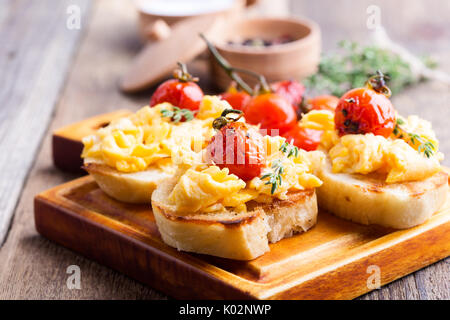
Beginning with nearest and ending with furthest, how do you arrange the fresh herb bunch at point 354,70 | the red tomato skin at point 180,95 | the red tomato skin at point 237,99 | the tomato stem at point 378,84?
the tomato stem at point 378,84, the red tomato skin at point 180,95, the red tomato skin at point 237,99, the fresh herb bunch at point 354,70

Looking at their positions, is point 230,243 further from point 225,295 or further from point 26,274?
point 26,274

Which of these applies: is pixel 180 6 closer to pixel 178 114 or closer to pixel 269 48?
pixel 269 48

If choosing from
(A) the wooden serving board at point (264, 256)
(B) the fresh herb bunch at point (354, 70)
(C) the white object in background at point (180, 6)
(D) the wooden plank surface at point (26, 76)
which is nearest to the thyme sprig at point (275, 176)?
(A) the wooden serving board at point (264, 256)

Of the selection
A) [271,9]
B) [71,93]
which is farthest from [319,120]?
[271,9]

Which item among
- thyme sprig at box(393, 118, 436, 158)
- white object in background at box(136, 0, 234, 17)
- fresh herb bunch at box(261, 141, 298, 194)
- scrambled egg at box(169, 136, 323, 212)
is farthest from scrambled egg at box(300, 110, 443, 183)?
white object in background at box(136, 0, 234, 17)

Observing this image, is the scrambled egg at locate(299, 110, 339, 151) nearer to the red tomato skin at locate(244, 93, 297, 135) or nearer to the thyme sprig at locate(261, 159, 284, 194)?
the red tomato skin at locate(244, 93, 297, 135)

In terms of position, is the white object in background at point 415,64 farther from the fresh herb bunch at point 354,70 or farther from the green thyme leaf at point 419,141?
the green thyme leaf at point 419,141
